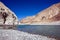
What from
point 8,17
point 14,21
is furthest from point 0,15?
point 14,21

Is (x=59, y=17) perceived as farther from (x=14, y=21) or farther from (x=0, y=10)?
(x=0, y=10)

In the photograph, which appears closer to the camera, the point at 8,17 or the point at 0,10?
the point at 0,10

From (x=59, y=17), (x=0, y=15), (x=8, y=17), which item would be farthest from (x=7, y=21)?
(x=59, y=17)

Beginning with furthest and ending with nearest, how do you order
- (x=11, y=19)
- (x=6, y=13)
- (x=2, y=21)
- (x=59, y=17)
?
(x=59, y=17)
(x=11, y=19)
(x=6, y=13)
(x=2, y=21)

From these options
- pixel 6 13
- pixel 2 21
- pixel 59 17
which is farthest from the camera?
pixel 59 17

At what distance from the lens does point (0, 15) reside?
77.4 meters

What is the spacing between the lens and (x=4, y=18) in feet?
265

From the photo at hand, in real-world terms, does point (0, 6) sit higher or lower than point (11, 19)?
higher

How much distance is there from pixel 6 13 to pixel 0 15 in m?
6.51

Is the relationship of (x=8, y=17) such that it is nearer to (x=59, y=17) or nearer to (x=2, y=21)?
(x=2, y=21)

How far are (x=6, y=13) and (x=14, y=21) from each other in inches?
459

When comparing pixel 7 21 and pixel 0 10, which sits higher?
pixel 0 10

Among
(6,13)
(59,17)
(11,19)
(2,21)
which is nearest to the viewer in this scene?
(2,21)

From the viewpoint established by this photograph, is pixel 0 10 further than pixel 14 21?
No
